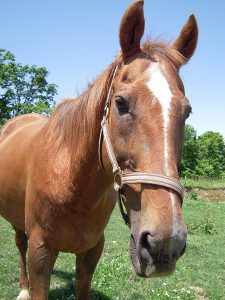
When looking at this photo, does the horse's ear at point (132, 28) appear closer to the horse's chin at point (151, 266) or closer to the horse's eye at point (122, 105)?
the horse's eye at point (122, 105)

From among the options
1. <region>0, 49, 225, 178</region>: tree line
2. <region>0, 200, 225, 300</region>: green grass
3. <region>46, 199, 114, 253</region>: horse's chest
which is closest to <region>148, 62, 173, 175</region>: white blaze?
<region>46, 199, 114, 253</region>: horse's chest

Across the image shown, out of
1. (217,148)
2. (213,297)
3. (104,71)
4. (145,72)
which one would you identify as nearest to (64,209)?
(104,71)

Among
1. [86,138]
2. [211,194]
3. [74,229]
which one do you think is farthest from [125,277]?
[211,194]

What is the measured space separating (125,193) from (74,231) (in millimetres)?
975

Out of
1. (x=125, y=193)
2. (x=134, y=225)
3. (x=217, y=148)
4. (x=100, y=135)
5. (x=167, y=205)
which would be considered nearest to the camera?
(x=167, y=205)

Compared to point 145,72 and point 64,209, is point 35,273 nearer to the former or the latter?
point 64,209

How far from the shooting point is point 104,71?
256cm

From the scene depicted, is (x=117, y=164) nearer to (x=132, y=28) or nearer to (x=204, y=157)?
(x=132, y=28)

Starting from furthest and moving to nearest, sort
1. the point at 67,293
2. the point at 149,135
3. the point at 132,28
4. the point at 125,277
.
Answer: the point at 125,277
the point at 67,293
the point at 132,28
the point at 149,135

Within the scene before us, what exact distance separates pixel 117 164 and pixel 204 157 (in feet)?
142

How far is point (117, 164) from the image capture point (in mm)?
2008

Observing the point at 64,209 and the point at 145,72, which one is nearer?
the point at 145,72

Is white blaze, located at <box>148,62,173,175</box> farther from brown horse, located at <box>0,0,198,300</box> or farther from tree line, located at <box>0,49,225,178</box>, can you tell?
tree line, located at <box>0,49,225,178</box>

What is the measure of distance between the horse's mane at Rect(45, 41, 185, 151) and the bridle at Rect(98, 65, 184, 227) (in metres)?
0.18
